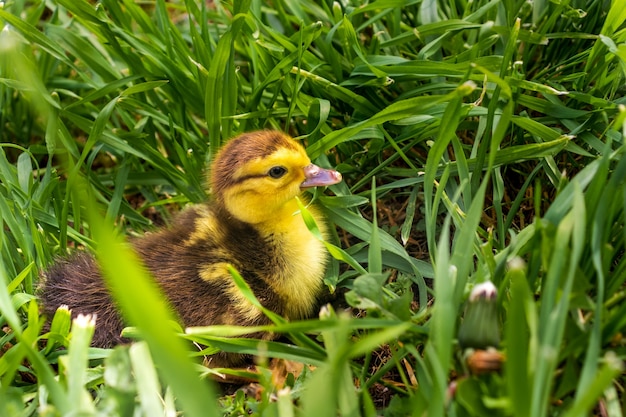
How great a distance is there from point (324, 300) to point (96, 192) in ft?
3.03

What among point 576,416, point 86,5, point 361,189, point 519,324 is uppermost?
point 86,5

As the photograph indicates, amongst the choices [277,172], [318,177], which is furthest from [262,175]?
[318,177]

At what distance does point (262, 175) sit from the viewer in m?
2.02

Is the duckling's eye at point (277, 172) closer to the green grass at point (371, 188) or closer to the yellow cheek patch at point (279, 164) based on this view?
the yellow cheek patch at point (279, 164)

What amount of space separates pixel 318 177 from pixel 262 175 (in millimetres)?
157

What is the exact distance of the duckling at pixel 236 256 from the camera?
6.49 ft

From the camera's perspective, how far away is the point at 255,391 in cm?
179

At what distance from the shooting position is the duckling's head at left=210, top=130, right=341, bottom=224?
6.59 feet

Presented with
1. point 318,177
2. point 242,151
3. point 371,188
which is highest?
point 242,151

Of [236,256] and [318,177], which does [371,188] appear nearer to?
[318,177]

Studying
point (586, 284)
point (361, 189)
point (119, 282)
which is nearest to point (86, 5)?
point (361, 189)

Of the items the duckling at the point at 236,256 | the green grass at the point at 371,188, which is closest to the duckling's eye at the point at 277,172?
the duckling at the point at 236,256

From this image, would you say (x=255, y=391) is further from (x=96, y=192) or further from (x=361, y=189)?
(x=96, y=192)

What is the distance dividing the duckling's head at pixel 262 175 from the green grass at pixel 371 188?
0.12m
